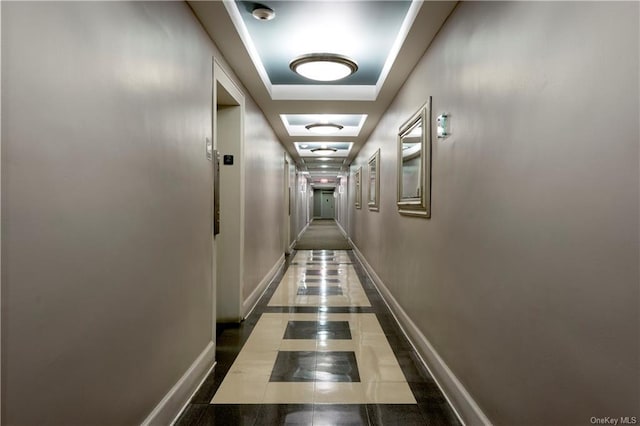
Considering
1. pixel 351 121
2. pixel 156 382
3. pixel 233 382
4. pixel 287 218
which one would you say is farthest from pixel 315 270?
pixel 156 382

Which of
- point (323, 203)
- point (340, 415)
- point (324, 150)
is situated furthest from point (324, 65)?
point (323, 203)

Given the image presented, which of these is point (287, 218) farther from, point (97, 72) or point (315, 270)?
point (97, 72)

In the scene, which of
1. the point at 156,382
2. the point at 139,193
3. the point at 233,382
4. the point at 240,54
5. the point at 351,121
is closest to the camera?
the point at 139,193

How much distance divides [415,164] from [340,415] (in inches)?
95.7

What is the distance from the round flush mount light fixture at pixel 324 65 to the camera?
347 cm

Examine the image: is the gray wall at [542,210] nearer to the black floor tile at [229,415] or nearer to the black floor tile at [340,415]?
the black floor tile at [340,415]

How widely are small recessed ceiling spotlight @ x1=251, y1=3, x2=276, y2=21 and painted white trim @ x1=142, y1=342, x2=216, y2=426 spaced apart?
2831 mm

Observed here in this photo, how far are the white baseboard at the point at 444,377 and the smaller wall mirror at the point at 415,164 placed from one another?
3.83 ft

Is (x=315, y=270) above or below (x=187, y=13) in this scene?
below

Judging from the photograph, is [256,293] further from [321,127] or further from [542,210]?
[542,210]

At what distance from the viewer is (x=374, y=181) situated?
6715mm

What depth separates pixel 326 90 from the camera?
4922 mm

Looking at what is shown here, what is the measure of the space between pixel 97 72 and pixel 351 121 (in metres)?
6.12

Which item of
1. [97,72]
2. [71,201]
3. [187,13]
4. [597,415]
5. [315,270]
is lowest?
[315,270]
